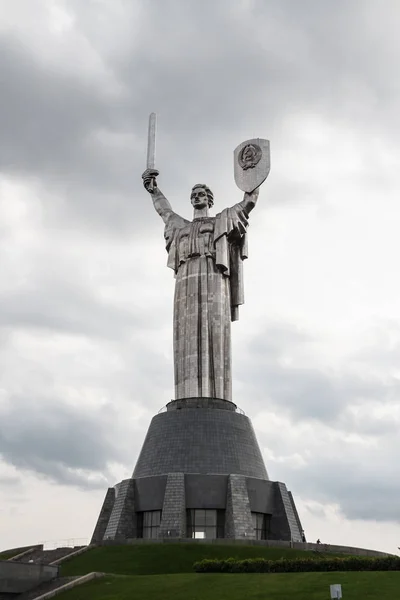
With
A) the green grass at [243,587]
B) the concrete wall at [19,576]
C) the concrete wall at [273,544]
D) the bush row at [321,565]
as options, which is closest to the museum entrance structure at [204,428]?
the concrete wall at [273,544]

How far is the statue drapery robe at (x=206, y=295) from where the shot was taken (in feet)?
119

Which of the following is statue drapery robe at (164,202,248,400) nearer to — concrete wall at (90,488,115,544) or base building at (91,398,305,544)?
base building at (91,398,305,544)

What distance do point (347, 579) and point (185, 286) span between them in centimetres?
2022

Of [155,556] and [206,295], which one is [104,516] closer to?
[155,556]

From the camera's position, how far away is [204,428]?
109ft

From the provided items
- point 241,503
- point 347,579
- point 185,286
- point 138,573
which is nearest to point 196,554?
point 138,573

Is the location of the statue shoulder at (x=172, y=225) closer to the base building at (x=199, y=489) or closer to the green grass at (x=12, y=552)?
the base building at (x=199, y=489)

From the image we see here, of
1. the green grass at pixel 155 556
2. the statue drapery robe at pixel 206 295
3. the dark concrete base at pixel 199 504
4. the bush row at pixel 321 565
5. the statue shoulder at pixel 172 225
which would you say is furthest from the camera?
the statue shoulder at pixel 172 225

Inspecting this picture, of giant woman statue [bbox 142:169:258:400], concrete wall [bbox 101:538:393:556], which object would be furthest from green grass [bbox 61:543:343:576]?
giant woman statue [bbox 142:169:258:400]

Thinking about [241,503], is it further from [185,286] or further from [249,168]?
[249,168]

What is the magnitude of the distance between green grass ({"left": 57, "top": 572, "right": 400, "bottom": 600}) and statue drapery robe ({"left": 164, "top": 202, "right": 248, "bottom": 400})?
14914 millimetres

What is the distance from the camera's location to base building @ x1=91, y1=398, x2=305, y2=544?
99.9ft

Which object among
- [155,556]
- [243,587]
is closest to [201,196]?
[155,556]

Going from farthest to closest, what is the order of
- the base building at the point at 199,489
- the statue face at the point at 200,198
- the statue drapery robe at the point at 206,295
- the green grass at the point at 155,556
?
the statue face at the point at 200,198 → the statue drapery robe at the point at 206,295 → the base building at the point at 199,489 → the green grass at the point at 155,556
